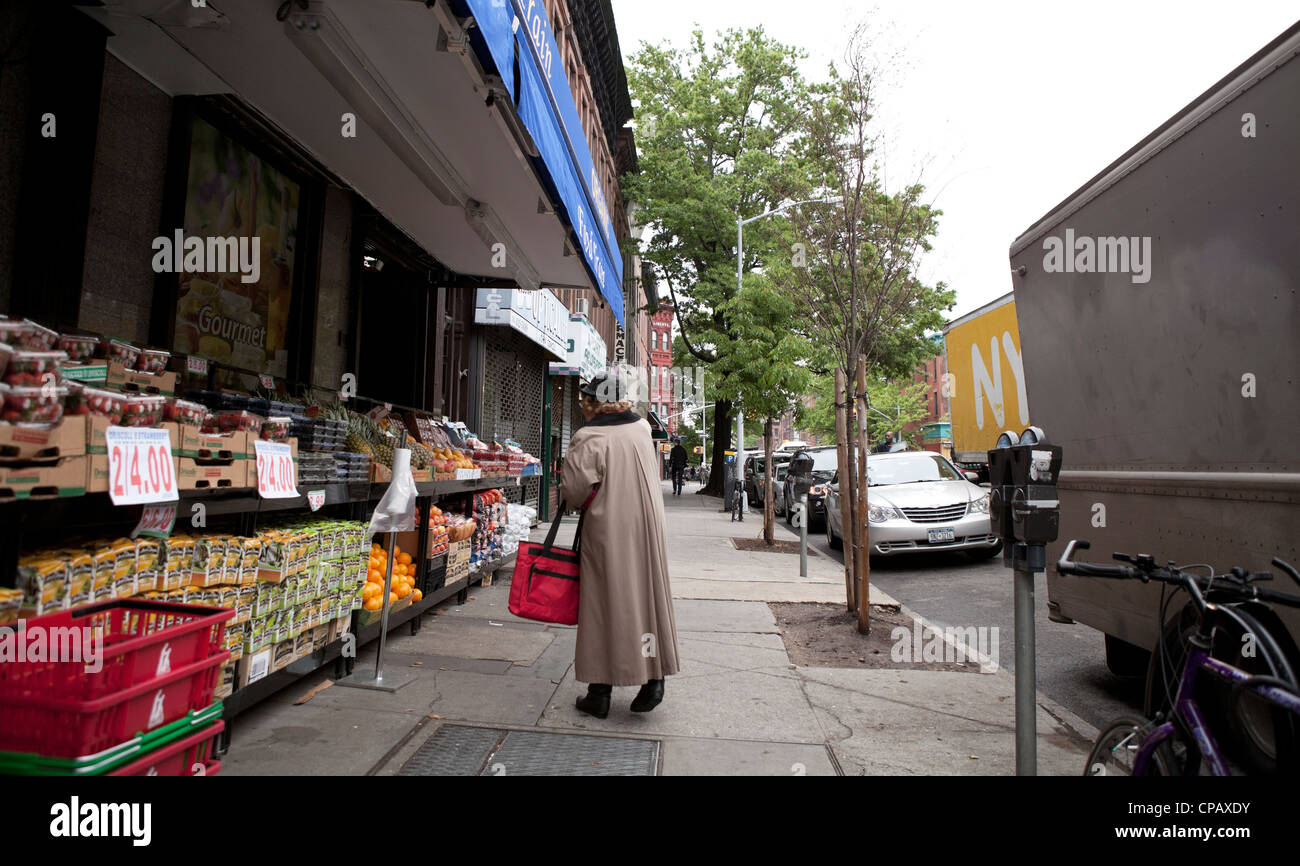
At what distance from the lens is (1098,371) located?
459 centimetres

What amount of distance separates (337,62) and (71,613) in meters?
3.23

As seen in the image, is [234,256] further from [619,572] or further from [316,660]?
[619,572]

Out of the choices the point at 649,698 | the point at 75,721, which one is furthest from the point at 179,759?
the point at 649,698

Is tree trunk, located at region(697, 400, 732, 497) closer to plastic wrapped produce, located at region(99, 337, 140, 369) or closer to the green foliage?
the green foliage

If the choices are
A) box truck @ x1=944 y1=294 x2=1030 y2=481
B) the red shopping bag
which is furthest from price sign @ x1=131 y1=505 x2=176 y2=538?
box truck @ x1=944 y1=294 x2=1030 y2=481

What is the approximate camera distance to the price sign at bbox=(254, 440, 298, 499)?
3.63 metres

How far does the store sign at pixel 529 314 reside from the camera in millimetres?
12195

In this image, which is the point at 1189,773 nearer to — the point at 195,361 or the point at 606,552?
the point at 606,552

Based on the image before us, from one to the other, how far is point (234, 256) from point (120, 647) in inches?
181

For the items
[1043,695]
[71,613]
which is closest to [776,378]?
[1043,695]

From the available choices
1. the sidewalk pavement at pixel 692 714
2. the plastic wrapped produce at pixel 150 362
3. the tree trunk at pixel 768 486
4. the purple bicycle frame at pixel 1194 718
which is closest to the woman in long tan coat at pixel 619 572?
the sidewalk pavement at pixel 692 714

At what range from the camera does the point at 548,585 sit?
4.27m

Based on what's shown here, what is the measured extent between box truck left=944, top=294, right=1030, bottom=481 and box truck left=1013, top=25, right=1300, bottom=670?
255 inches

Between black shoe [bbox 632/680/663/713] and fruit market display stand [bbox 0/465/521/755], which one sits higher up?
fruit market display stand [bbox 0/465/521/755]
